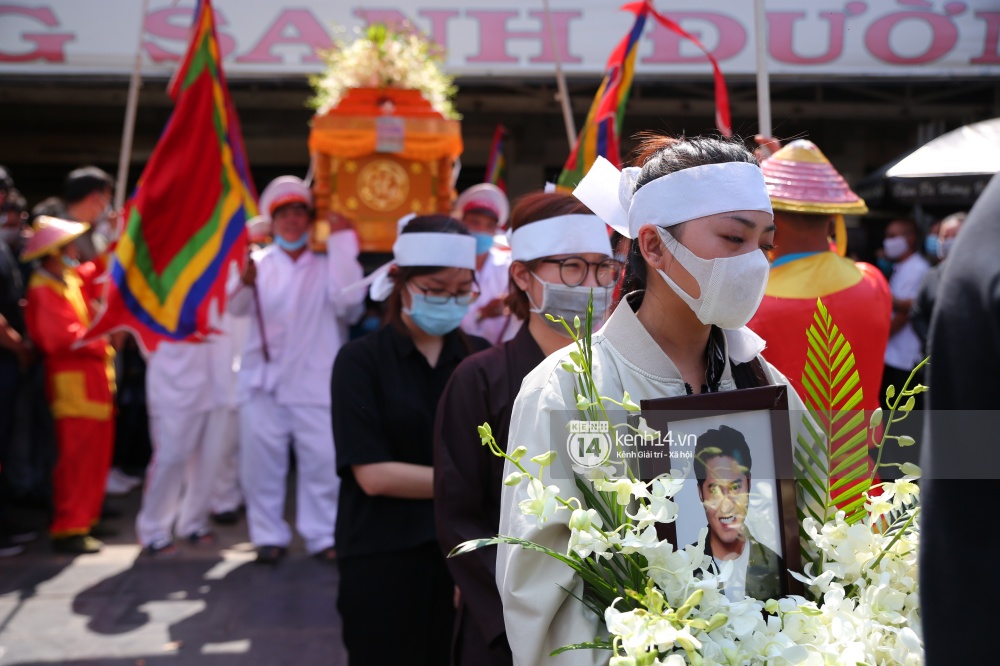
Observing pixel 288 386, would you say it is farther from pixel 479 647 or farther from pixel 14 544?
pixel 479 647

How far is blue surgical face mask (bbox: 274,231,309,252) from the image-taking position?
616cm

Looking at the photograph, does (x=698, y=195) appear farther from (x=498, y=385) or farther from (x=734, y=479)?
(x=498, y=385)

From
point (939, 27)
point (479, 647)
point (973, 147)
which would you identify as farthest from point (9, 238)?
point (939, 27)

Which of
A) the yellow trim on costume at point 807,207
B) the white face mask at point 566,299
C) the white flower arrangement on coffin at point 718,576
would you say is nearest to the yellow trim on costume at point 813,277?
the yellow trim on costume at point 807,207

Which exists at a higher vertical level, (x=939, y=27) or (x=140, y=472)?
(x=939, y=27)

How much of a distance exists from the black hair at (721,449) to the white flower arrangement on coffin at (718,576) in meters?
0.10

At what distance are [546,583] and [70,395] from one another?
209 inches

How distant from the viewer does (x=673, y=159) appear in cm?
179

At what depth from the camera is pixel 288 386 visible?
6.09m

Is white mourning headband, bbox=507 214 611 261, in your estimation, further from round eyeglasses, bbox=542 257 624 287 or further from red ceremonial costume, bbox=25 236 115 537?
red ceremonial costume, bbox=25 236 115 537

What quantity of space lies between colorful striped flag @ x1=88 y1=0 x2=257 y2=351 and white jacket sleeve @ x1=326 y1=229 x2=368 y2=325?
0.50m

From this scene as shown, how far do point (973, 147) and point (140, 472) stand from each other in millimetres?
6663

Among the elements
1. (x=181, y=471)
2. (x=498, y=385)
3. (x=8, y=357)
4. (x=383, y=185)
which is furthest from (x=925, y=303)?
(x=8, y=357)

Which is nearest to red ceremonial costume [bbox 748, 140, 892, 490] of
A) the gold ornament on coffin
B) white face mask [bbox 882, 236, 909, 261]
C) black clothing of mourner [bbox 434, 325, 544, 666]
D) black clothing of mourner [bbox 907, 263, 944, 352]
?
black clothing of mourner [bbox 434, 325, 544, 666]
